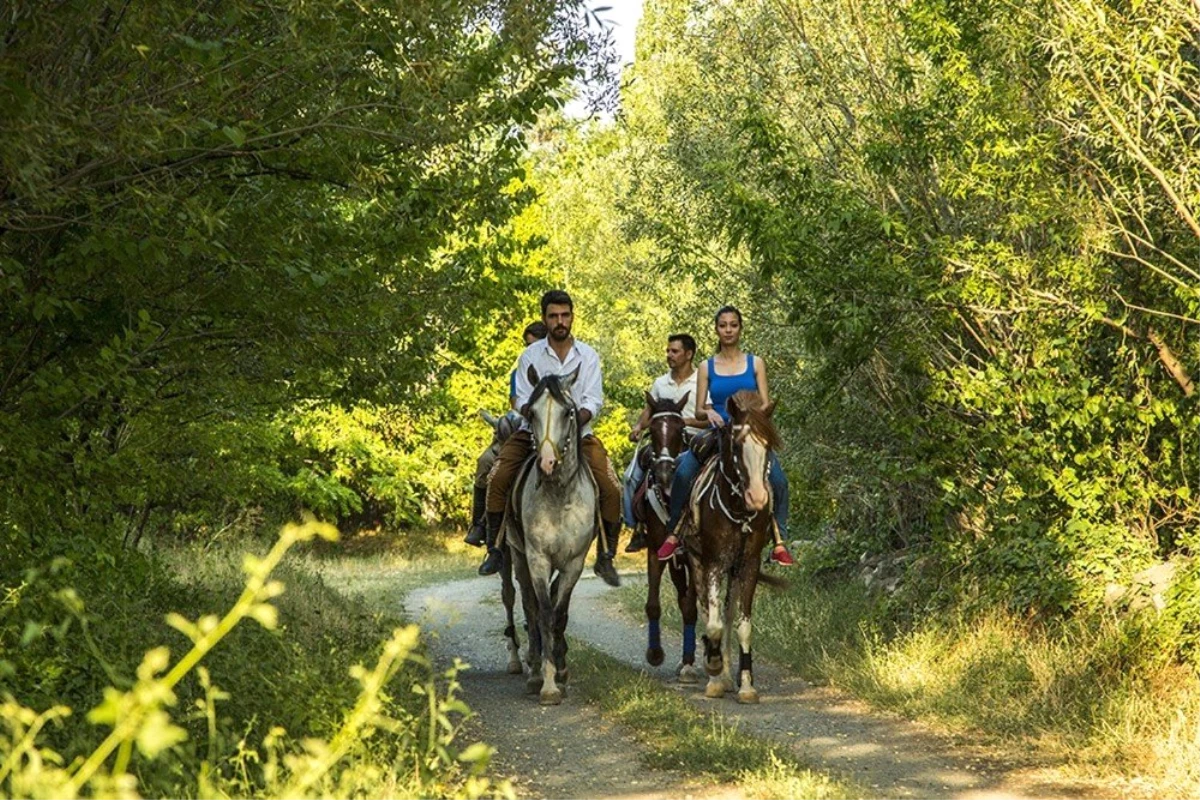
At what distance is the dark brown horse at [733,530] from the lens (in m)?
11.5

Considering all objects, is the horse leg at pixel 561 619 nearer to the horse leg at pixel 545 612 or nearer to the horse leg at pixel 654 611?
the horse leg at pixel 545 612

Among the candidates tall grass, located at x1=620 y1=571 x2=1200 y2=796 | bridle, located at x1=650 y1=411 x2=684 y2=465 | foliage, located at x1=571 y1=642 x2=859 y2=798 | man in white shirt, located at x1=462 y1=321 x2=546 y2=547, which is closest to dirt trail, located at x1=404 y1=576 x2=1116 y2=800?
foliage, located at x1=571 y1=642 x2=859 y2=798

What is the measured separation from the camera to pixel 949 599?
1329 cm

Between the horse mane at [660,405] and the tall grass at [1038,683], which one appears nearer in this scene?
the tall grass at [1038,683]

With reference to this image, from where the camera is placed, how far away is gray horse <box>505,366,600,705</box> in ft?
37.3

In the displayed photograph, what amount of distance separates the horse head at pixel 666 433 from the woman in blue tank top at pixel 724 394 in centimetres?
15

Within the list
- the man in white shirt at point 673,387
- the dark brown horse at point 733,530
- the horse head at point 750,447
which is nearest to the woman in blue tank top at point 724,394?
the dark brown horse at point 733,530

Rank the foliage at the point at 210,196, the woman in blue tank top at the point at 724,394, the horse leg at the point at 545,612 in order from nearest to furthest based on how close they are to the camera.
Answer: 1. the foliage at the point at 210,196
2. the horse leg at the point at 545,612
3. the woman in blue tank top at the point at 724,394

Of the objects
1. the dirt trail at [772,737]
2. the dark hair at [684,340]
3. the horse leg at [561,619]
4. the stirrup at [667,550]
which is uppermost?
the dark hair at [684,340]

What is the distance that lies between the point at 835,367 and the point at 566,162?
4679cm

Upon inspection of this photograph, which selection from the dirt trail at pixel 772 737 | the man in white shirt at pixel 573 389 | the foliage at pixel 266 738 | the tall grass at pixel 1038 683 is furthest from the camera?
the man in white shirt at pixel 573 389

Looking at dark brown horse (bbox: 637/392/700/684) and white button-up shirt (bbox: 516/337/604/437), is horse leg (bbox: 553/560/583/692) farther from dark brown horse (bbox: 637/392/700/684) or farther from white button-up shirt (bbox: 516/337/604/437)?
dark brown horse (bbox: 637/392/700/684)

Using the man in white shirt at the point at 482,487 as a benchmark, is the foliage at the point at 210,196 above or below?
above

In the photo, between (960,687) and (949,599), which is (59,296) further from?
(949,599)
